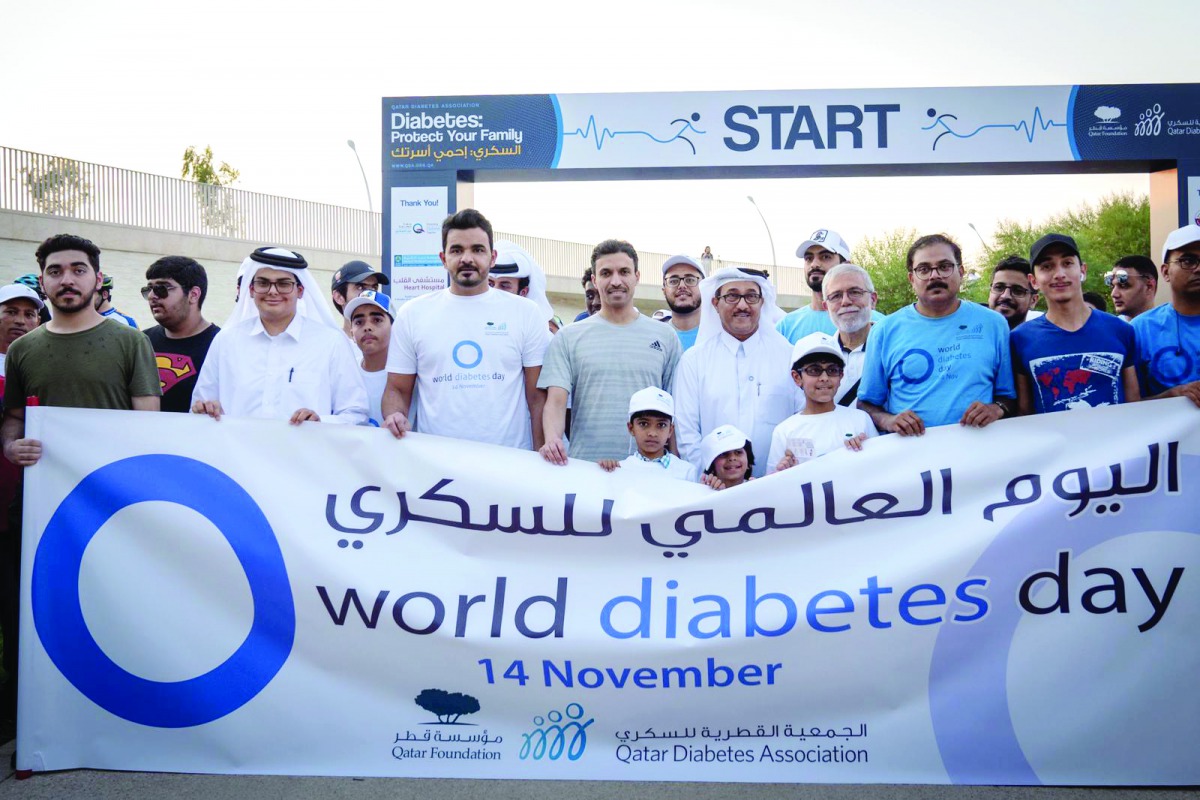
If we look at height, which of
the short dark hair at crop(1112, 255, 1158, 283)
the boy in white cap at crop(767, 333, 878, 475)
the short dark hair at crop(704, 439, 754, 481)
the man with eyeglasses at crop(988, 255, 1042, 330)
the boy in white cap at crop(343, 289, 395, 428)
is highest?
the short dark hair at crop(1112, 255, 1158, 283)

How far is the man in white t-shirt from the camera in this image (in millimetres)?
5059

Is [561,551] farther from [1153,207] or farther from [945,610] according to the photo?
[1153,207]

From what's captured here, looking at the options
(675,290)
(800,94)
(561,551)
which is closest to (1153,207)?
(800,94)

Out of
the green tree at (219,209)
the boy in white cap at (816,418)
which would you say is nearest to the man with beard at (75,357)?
the boy in white cap at (816,418)

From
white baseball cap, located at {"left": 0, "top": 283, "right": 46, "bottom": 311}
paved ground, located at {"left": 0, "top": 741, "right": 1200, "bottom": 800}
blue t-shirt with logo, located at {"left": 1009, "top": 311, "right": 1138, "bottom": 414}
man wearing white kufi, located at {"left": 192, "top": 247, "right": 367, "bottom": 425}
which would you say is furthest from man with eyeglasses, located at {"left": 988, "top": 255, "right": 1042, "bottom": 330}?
white baseball cap, located at {"left": 0, "top": 283, "right": 46, "bottom": 311}

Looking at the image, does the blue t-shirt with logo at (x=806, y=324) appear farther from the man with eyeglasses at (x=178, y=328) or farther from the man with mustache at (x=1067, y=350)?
the man with eyeglasses at (x=178, y=328)

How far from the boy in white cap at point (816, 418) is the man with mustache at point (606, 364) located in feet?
2.44

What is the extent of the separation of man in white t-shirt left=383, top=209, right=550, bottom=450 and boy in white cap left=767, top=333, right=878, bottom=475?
47.6 inches

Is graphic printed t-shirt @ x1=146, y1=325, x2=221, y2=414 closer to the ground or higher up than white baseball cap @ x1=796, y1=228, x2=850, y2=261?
closer to the ground

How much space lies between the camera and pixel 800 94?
45.7ft

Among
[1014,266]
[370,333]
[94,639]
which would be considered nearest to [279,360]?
[370,333]

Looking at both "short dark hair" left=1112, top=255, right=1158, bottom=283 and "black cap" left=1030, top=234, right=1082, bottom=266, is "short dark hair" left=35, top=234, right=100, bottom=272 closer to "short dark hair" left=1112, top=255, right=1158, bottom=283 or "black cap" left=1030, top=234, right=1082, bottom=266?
"black cap" left=1030, top=234, right=1082, bottom=266

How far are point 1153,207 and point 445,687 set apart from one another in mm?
13803

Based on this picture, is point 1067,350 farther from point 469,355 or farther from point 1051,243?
point 469,355
